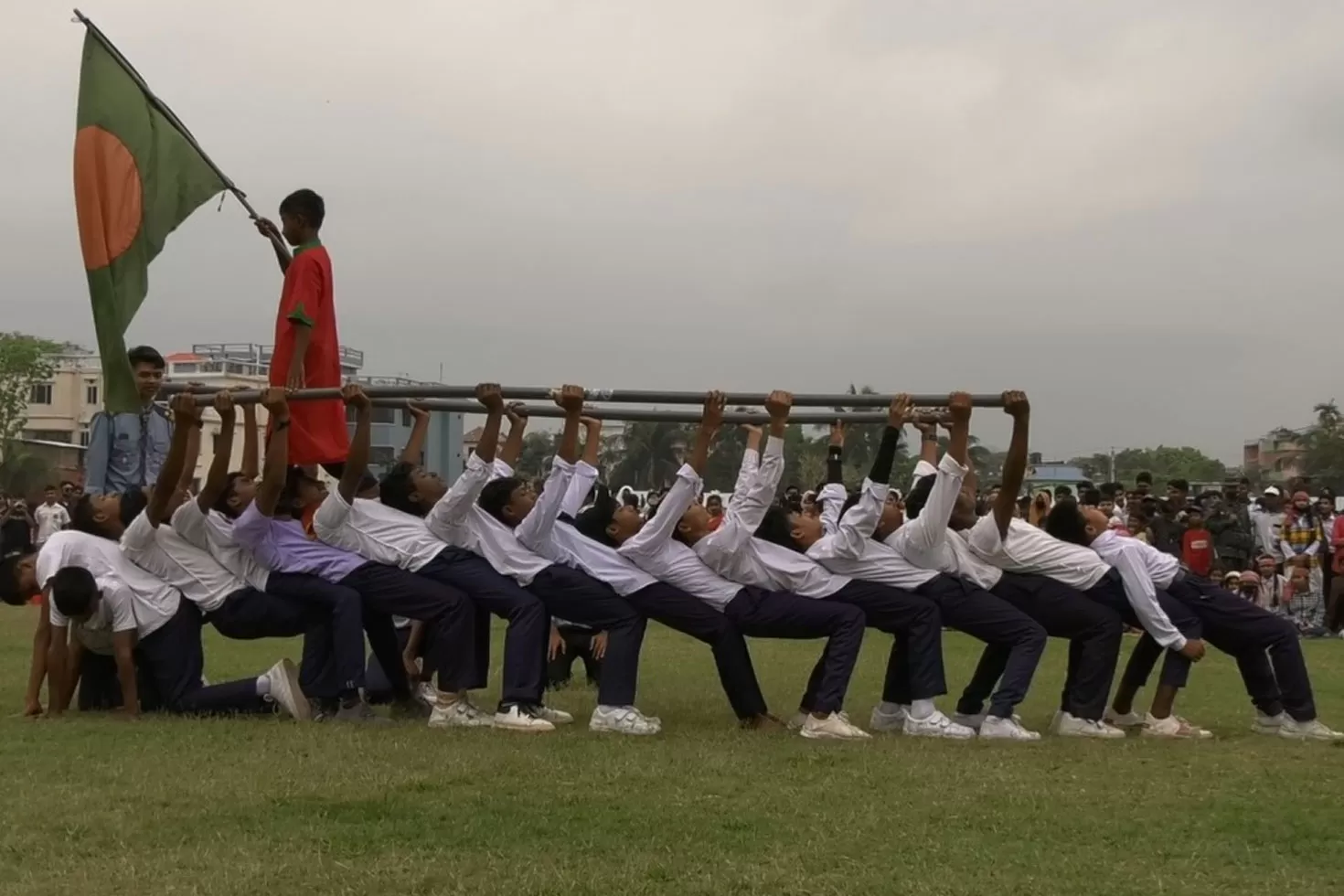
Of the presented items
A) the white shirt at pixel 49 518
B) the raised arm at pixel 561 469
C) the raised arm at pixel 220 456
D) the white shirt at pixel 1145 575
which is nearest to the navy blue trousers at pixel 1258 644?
the white shirt at pixel 1145 575

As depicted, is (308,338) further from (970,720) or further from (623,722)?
(970,720)

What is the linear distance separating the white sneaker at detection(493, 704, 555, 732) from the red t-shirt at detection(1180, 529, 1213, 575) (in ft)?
38.8

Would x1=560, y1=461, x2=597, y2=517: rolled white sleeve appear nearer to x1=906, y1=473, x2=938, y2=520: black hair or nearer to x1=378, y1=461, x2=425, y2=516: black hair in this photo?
x1=378, y1=461, x2=425, y2=516: black hair

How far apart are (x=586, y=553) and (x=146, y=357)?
298 cm

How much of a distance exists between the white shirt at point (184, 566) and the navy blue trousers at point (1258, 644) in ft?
19.4

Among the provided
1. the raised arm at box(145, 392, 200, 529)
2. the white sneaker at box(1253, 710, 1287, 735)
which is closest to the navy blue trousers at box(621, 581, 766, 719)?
the raised arm at box(145, 392, 200, 529)

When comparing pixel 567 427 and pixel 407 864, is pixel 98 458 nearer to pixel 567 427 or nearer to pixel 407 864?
pixel 567 427

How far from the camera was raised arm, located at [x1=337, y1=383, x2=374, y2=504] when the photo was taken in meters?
8.66

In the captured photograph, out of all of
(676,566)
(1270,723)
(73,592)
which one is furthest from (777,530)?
(73,592)

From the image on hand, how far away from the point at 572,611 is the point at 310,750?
2.12 meters

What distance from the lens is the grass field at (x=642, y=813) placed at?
522 centimetres

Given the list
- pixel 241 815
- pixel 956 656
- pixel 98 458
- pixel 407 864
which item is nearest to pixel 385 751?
pixel 241 815

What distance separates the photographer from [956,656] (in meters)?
14.4

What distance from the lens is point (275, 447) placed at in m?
8.69
